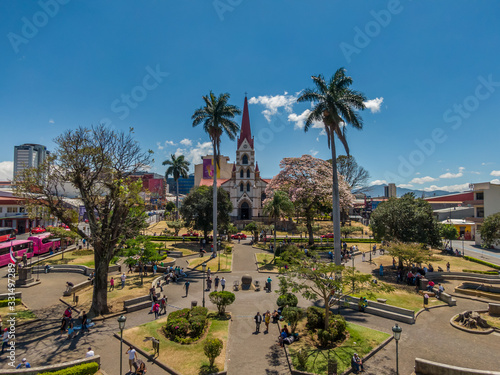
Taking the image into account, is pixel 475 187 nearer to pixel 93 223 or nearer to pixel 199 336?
pixel 199 336

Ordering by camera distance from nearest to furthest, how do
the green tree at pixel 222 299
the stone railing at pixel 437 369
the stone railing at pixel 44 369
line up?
the stone railing at pixel 44 369
the stone railing at pixel 437 369
the green tree at pixel 222 299

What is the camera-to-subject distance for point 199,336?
14742 millimetres

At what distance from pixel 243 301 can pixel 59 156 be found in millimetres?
16026

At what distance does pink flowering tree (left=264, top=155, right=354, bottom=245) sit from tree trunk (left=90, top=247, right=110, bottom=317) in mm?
24792

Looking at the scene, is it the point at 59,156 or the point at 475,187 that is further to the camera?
the point at 475,187

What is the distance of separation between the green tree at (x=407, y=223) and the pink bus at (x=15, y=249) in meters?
40.2

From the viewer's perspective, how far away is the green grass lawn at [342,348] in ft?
39.9

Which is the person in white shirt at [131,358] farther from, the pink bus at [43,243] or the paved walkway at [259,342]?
the pink bus at [43,243]

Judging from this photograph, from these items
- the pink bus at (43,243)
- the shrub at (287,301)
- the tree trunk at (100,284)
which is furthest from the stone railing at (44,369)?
the pink bus at (43,243)

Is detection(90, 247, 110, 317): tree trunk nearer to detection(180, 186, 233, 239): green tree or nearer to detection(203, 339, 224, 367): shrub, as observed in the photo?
detection(203, 339, 224, 367): shrub

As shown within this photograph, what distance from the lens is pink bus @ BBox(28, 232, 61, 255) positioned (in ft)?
111

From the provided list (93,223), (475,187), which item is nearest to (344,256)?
(93,223)

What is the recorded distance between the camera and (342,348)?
13.5 meters

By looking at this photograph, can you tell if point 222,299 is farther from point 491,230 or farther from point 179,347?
point 491,230
